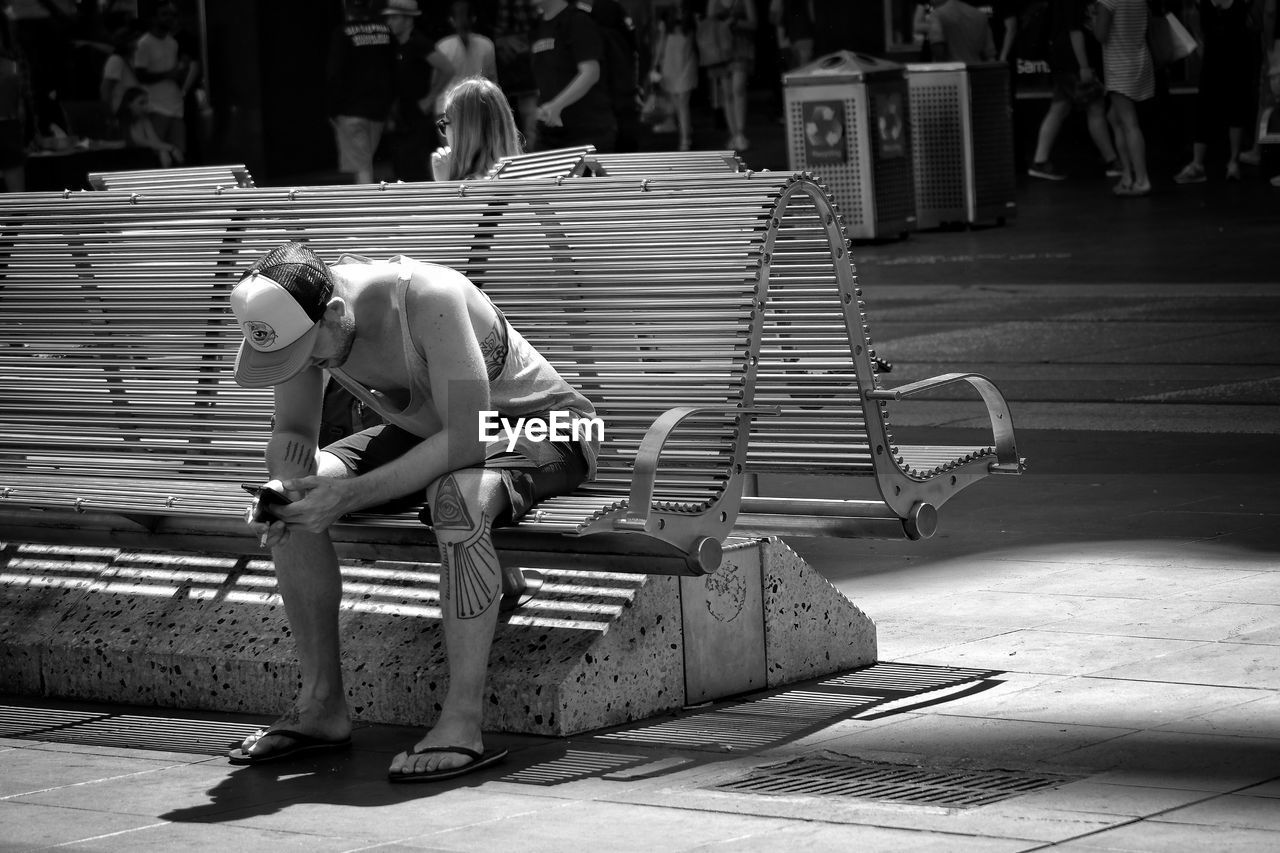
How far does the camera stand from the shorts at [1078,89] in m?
20.8

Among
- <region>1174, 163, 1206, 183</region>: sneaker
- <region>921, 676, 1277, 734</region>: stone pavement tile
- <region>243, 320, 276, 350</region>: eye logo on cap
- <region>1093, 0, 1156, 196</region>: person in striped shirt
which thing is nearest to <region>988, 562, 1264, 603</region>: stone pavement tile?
<region>921, 676, 1277, 734</region>: stone pavement tile

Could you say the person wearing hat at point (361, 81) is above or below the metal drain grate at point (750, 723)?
above

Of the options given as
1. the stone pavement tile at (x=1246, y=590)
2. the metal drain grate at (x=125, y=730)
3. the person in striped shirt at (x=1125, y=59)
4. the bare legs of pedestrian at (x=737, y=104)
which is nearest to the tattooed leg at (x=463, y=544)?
the metal drain grate at (x=125, y=730)

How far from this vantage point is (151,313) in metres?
6.55

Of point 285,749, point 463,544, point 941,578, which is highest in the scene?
point 463,544

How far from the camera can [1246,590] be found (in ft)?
20.8

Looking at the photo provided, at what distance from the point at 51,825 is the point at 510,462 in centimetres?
134

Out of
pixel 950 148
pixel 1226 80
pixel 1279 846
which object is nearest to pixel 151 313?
pixel 1279 846

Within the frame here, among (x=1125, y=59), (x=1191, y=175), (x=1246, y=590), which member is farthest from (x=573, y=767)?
(x=1191, y=175)

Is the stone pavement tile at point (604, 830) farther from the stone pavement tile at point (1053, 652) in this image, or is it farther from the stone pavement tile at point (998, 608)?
the stone pavement tile at point (998, 608)

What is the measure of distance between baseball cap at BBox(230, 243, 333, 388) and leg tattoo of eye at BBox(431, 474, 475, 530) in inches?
16.8

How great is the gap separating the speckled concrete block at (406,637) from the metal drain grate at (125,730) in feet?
0.45

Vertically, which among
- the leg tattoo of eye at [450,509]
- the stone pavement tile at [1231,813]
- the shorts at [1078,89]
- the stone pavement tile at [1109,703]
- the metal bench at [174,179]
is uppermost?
the metal bench at [174,179]

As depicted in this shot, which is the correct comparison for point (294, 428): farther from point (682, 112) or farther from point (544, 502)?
point (682, 112)
